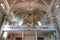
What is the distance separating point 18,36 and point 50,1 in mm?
8462

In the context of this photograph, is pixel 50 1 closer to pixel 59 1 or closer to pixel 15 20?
pixel 59 1

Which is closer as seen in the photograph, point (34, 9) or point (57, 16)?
point (57, 16)

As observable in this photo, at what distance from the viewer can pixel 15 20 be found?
2177 centimetres

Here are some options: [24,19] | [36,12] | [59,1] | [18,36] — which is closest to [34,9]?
[36,12]

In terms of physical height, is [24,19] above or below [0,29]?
above

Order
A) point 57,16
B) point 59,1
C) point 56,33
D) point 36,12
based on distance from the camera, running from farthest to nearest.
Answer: point 36,12 < point 57,16 < point 56,33 < point 59,1

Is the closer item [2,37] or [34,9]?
[2,37]

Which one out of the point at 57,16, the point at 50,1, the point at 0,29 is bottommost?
the point at 0,29

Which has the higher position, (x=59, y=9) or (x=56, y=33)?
(x=59, y=9)

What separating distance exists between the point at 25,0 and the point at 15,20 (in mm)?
5023

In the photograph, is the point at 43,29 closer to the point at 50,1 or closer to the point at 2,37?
the point at 50,1

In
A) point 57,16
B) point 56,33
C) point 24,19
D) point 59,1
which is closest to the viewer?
point 59,1

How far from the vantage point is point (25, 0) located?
18.6m

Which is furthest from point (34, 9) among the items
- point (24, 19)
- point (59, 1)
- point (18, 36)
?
point (59, 1)
